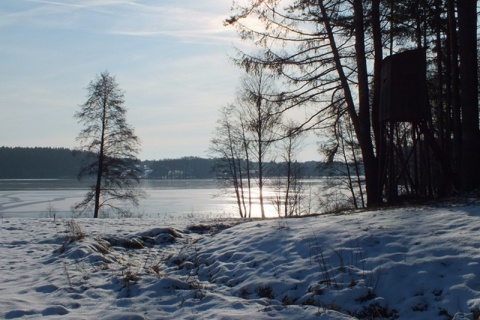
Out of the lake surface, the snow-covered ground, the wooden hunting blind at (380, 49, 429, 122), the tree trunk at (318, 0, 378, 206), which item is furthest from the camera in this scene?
the lake surface

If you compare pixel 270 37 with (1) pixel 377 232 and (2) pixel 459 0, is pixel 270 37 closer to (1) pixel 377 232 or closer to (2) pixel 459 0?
(2) pixel 459 0

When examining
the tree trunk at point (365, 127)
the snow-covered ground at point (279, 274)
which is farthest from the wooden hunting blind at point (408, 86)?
the snow-covered ground at point (279, 274)

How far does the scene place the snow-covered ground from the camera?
4.98 m

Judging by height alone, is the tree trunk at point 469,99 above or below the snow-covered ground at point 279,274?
above

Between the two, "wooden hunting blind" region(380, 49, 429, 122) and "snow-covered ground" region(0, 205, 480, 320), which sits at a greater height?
"wooden hunting blind" region(380, 49, 429, 122)

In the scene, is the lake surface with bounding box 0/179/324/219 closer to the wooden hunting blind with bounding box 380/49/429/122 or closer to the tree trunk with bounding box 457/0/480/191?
the wooden hunting blind with bounding box 380/49/429/122

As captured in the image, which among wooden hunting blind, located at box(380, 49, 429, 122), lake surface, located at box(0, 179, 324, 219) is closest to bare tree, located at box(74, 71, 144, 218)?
lake surface, located at box(0, 179, 324, 219)

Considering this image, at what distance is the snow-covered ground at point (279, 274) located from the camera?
4980mm

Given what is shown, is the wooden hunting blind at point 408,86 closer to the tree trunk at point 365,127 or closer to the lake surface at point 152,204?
the tree trunk at point 365,127

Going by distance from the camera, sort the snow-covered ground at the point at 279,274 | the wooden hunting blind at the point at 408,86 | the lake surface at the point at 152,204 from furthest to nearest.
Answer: the lake surface at the point at 152,204
the wooden hunting blind at the point at 408,86
the snow-covered ground at the point at 279,274

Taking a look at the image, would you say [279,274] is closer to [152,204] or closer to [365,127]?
[365,127]

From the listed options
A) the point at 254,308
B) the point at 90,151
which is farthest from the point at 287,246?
the point at 90,151

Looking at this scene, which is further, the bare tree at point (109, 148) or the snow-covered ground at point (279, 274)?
the bare tree at point (109, 148)

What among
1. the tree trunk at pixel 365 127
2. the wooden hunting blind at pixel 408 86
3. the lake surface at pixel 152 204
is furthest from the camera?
the lake surface at pixel 152 204
